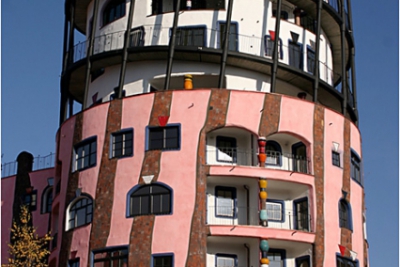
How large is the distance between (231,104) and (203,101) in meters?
1.13

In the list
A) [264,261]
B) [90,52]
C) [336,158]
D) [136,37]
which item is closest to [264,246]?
[264,261]

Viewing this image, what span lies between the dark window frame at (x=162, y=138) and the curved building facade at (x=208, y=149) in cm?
5

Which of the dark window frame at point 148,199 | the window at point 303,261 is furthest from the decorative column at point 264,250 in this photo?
the dark window frame at point 148,199

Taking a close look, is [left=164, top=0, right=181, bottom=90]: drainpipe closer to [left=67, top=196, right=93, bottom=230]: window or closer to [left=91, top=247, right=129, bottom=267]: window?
[left=67, top=196, right=93, bottom=230]: window

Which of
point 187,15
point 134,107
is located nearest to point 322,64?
point 187,15

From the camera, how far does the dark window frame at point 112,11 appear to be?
44.6 meters

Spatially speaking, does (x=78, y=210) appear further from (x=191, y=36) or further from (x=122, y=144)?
(x=191, y=36)

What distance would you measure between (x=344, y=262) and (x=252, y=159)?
5624 mm

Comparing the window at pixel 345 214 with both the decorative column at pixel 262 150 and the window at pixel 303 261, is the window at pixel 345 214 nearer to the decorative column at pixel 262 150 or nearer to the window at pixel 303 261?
the window at pixel 303 261

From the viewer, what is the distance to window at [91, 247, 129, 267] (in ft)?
122

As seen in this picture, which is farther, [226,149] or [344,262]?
[226,149]

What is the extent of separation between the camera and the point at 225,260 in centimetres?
3794

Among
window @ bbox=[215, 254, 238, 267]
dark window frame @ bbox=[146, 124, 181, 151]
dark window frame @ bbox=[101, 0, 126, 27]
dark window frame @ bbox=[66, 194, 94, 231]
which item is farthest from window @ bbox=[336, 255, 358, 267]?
dark window frame @ bbox=[101, 0, 126, 27]

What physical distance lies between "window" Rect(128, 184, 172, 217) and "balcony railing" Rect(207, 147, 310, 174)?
247 centimetres
